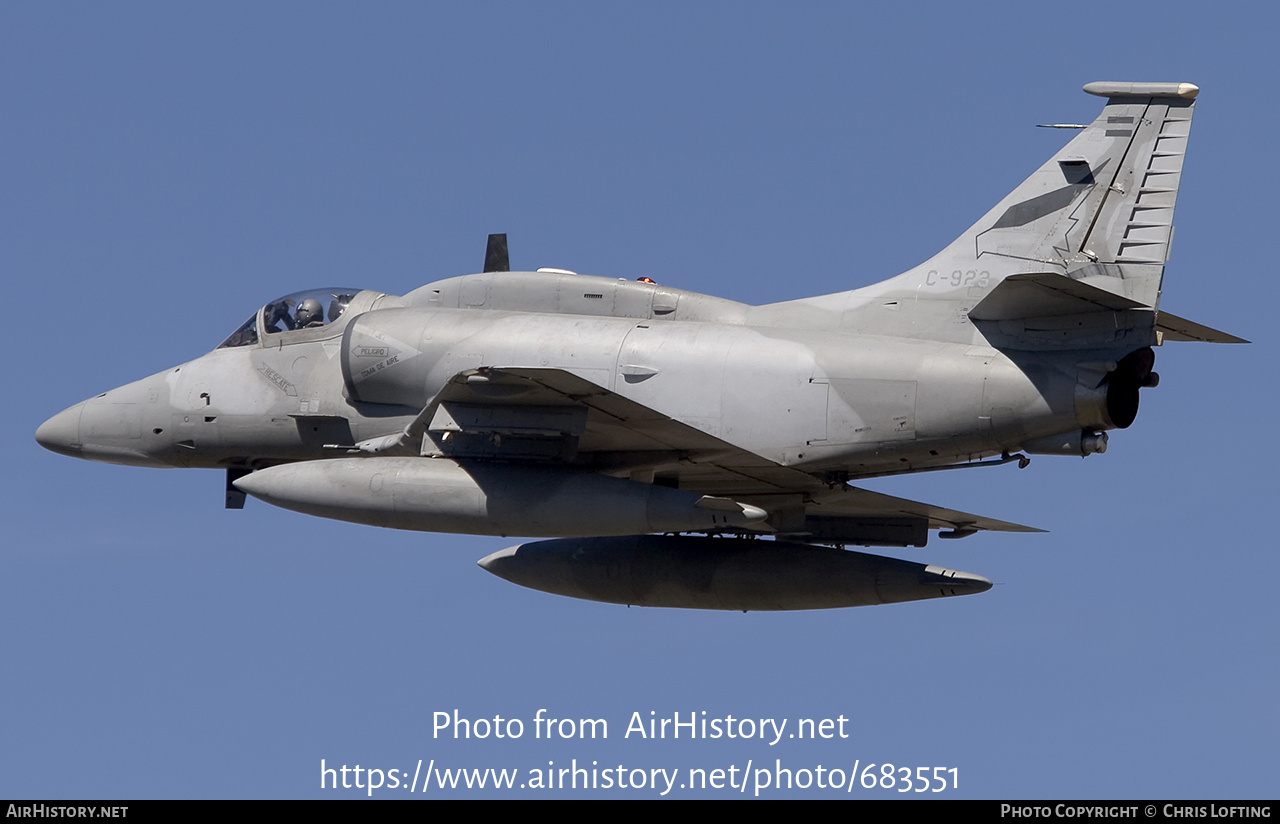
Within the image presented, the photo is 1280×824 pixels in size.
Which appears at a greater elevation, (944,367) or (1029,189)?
(1029,189)

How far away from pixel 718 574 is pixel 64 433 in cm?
880

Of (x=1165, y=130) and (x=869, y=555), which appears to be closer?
(x=1165, y=130)

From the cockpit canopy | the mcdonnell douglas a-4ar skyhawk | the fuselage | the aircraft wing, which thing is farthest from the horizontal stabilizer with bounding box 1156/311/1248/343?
the cockpit canopy

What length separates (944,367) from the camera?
20.8 metres

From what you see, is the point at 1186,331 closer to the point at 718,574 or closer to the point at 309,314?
the point at 718,574

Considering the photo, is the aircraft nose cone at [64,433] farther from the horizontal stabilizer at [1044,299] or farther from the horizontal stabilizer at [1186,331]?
the horizontal stabilizer at [1186,331]

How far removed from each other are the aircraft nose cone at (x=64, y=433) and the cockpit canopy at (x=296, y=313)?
7.38ft

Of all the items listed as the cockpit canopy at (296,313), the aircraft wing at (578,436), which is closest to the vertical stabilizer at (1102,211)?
the aircraft wing at (578,436)

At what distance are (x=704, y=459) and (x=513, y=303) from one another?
3.16 metres

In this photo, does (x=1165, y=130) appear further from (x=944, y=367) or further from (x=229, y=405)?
(x=229, y=405)

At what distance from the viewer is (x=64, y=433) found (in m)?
25.2
